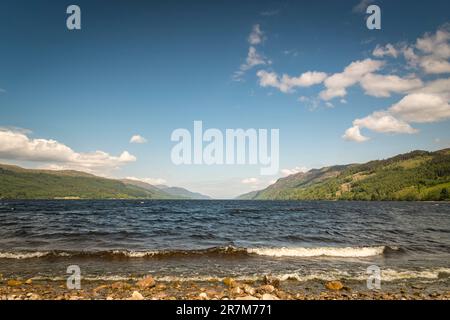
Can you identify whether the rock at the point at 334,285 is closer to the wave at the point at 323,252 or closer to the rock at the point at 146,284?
the wave at the point at 323,252

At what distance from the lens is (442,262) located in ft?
64.0

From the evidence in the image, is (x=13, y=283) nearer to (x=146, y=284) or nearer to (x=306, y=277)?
(x=146, y=284)

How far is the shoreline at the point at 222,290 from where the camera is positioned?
36.0 feet

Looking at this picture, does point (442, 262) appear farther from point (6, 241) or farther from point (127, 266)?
point (6, 241)

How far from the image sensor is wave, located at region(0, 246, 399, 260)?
20.4m

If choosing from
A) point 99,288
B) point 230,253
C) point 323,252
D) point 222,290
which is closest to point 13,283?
point 99,288

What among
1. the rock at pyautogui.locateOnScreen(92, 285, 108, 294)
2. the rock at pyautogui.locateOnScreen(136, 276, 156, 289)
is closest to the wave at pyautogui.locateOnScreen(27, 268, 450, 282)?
the rock at pyautogui.locateOnScreen(136, 276, 156, 289)

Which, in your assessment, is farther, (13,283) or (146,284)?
(13,283)

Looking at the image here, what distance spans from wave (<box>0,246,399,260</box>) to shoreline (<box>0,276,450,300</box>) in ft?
21.1

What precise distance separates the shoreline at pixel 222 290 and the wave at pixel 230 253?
6.44m

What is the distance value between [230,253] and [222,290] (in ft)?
31.6

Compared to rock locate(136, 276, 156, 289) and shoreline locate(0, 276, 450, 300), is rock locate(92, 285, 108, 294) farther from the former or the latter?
rock locate(136, 276, 156, 289)

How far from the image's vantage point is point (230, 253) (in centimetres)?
2197
